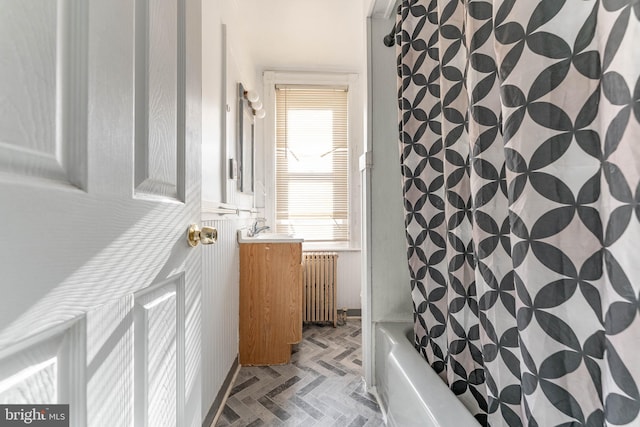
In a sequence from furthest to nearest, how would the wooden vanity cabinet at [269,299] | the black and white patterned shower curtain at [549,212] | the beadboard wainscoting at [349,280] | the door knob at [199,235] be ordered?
1. the beadboard wainscoting at [349,280]
2. the wooden vanity cabinet at [269,299]
3. the door knob at [199,235]
4. the black and white patterned shower curtain at [549,212]

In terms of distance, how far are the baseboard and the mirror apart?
1237mm

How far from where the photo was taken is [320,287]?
2639 millimetres

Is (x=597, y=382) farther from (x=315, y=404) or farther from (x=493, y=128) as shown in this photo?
(x=315, y=404)

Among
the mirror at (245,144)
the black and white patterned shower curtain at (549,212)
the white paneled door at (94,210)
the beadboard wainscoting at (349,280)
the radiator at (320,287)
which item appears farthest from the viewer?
the beadboard wainscoting at (349,280)

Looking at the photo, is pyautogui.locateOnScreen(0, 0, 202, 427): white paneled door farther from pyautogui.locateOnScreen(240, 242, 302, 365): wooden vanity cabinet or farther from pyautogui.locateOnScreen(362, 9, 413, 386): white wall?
pyautogui.locateOnScreen(240, 242, 302, 365): wooden vanity cabinet

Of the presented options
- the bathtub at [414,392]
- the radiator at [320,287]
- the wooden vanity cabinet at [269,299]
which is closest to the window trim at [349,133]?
the radiator at [320,287]

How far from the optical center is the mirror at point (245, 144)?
6.79 feet

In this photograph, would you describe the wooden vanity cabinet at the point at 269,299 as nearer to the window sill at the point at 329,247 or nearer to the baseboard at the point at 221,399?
the baseboard at the point at 221,399

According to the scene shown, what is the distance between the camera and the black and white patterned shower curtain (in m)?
0.40

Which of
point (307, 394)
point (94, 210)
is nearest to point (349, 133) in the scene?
point (307, 394)

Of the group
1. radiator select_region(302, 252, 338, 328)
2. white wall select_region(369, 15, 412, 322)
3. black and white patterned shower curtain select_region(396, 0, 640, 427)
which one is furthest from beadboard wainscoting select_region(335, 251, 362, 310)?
black and white patterned shower curtain select_region(396, 0, 640, 427)

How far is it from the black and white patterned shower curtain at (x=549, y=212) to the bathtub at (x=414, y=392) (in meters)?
0.09

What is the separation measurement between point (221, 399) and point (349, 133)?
8.18ft

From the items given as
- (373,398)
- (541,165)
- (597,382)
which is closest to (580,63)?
(541,165)
